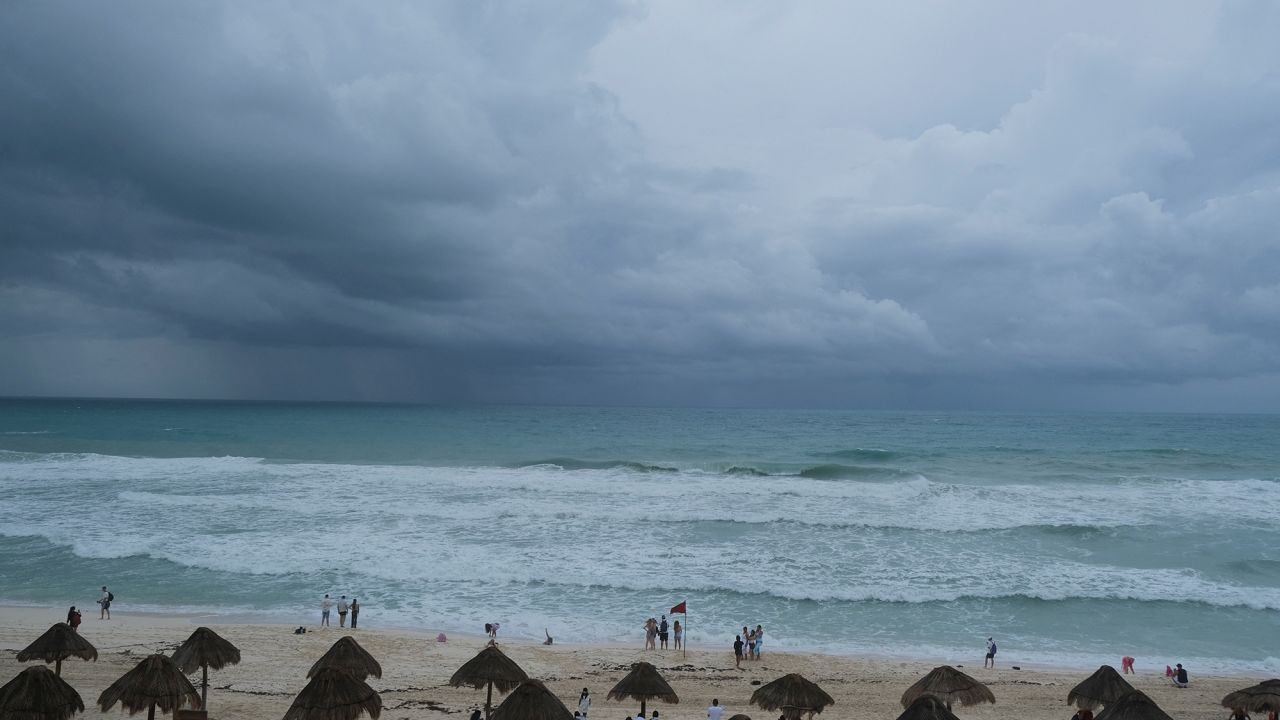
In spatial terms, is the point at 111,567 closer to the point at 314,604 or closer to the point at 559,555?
the point at 314,604

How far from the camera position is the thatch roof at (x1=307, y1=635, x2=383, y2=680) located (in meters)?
13.4

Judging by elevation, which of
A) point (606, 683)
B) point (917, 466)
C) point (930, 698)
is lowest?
point (606, 683)

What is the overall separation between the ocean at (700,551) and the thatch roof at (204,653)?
677cm

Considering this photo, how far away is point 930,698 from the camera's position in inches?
424

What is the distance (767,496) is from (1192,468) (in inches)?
Answer: 1403

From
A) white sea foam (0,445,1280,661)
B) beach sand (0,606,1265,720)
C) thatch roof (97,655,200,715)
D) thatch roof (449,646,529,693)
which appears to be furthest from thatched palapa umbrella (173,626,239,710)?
white sea foam (0,445,1280,661)

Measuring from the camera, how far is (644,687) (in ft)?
42.1

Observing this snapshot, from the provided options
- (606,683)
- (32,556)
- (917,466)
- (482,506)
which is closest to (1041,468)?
(917,466)

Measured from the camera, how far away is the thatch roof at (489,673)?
1275 centimetres

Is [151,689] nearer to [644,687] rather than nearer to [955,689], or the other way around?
[644,687]

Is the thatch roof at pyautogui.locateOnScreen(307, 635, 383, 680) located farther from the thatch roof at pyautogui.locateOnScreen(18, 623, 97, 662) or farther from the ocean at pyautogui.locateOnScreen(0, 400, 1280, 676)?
the ocean at pyautogui.locateOnScreen(0, 400, 1280, 676)

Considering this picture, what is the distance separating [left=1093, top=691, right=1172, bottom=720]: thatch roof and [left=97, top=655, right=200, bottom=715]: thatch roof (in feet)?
47.6

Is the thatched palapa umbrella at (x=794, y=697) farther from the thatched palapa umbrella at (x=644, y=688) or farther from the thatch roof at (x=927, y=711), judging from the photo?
the thatch roof at (x=927, y=711)

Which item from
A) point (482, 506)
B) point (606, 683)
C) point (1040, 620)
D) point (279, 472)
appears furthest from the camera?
point (279, 472)
